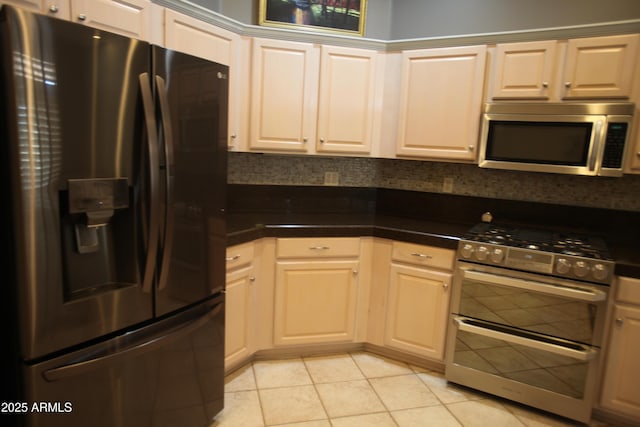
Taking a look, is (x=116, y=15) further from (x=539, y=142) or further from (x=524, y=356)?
(x=524, y=356)

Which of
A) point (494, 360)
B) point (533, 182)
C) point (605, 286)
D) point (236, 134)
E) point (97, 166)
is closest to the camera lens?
point (97, 166)

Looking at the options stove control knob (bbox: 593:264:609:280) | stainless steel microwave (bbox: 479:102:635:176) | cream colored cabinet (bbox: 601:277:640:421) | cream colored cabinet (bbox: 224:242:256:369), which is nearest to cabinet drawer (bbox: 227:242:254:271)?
cream colored cabinet (bbox: 224:242:256:369)

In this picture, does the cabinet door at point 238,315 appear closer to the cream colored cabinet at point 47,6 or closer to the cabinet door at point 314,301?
the cabinet door at point 314,301

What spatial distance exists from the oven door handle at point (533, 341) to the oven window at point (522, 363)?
22 millimetres

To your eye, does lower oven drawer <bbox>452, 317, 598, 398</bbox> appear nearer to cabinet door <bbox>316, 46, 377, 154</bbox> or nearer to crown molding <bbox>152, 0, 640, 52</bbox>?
cabinet door <bbox>316, 46, 377, 154</bbox>

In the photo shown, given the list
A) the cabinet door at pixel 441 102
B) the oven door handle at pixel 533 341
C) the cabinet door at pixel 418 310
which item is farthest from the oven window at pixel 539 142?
the oven door handle at pixel 533 341

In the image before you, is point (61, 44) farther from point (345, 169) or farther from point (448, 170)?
point (448, 170)

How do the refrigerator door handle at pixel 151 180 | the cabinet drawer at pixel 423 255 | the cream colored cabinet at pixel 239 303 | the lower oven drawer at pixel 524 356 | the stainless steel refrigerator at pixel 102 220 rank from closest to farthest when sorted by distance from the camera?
1. the stainless steel refrigerator at pixel 102 220
2. the refrigerator door handle at pixel 151 180
3. the lower oven drawer at pixel 524 356
4. the cream colored cabinet at pixel 239 303
5. the cabinet drawer at pixel 423 255

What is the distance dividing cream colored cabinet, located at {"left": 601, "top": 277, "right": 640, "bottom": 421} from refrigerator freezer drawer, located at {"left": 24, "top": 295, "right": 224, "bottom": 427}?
77.8 inches

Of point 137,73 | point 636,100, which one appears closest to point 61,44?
point 137,73

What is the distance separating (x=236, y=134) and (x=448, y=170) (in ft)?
4.98

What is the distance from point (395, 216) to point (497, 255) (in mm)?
922

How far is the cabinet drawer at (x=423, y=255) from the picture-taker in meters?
2.39

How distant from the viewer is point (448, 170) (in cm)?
293
